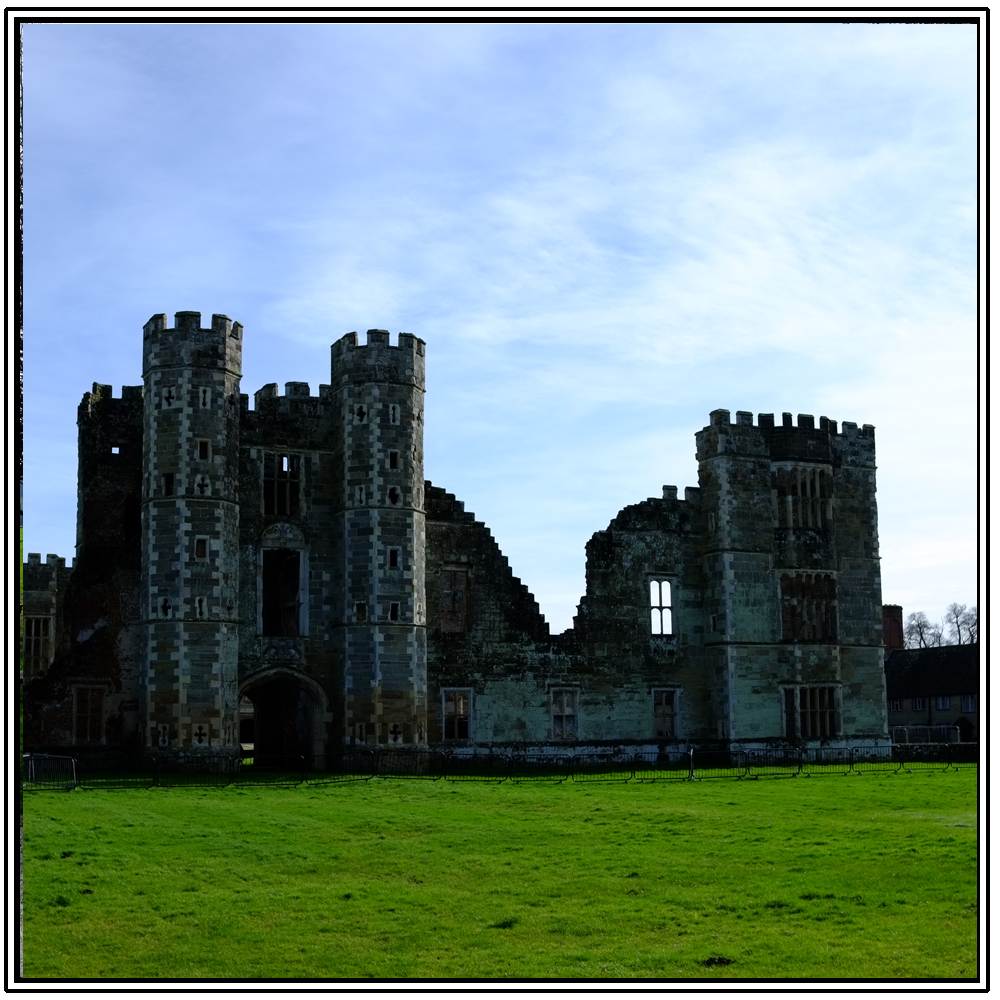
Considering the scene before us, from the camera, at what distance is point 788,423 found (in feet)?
169

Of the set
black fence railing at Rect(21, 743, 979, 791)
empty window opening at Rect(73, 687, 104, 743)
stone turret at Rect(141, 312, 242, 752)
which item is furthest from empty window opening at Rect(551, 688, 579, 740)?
empty window opening at Rect(73, 687, 104, 743)

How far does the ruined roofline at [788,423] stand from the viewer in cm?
5038

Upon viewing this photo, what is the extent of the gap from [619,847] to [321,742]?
21173 millimetres

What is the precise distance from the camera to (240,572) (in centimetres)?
4325

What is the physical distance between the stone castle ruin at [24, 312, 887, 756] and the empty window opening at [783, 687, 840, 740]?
0.28 feet

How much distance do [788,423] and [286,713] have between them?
22.0 metres

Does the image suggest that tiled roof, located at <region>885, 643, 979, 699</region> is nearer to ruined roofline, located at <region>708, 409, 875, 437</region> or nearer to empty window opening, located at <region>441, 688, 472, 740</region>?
ruined roofline, located at <region>708, 409, 875, 437</region>

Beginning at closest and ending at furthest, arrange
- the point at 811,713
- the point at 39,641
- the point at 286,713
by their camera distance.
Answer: the point at 286,713
the point at 811,713
the point at 39,641

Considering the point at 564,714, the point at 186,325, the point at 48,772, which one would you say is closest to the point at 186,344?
the point at 186,325

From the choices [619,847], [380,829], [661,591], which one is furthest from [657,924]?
[661,591]

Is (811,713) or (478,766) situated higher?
(811,713)

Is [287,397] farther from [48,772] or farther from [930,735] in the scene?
[930,735]

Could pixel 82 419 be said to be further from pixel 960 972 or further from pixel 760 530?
pixel 960 972

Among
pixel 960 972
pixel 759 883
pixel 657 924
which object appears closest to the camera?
pixel 960 972
